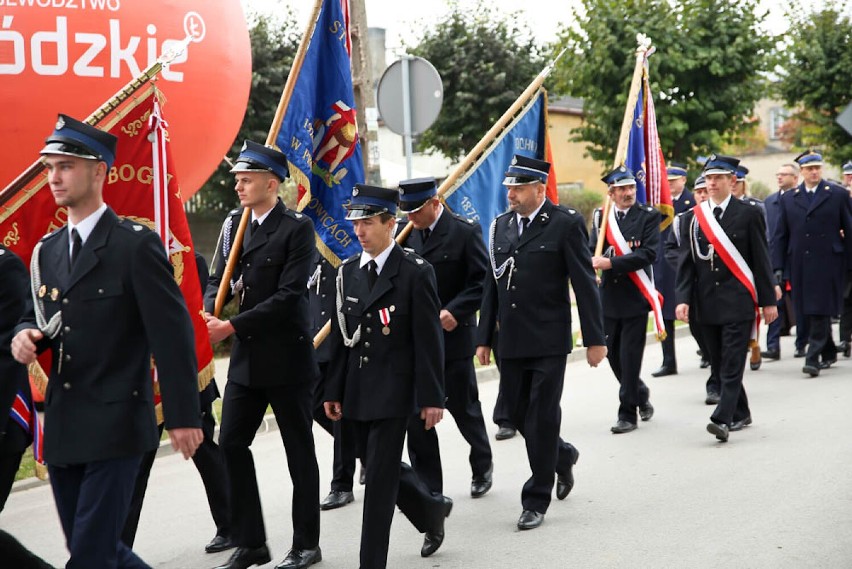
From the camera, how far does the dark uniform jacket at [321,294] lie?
769 centimetres

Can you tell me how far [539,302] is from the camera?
7082 mm

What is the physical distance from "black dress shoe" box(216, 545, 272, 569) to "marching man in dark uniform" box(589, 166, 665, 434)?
4.20m

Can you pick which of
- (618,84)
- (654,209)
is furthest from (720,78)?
(654,209)

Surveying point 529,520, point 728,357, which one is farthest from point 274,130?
point 728,357

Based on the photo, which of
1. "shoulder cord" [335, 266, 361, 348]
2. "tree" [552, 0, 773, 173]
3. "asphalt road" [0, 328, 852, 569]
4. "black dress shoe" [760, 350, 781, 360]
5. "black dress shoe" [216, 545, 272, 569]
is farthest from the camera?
"tree" [552, 0, 773, 173]

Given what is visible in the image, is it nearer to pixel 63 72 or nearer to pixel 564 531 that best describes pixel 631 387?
pixel 564 531

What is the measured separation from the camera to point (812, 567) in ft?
18.6

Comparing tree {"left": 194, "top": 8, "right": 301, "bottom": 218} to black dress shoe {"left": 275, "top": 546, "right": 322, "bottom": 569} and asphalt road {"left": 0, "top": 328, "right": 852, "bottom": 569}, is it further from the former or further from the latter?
black dress shoe {"left": 275, "top": 546, "right": 322, "bottom": 569}

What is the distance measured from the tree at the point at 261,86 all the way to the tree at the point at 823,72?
39.6ft

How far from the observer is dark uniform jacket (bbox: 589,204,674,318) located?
9.70m

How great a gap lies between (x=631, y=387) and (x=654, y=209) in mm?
1625

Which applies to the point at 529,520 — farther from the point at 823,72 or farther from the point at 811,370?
the point at 823,72

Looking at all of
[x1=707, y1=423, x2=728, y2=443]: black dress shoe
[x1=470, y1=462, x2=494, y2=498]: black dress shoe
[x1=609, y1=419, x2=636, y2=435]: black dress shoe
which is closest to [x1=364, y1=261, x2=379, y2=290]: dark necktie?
[x1=470, y1=462, x2=494, y2=498]: black dress shoe

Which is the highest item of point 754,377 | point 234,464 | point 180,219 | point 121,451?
point 180,219
